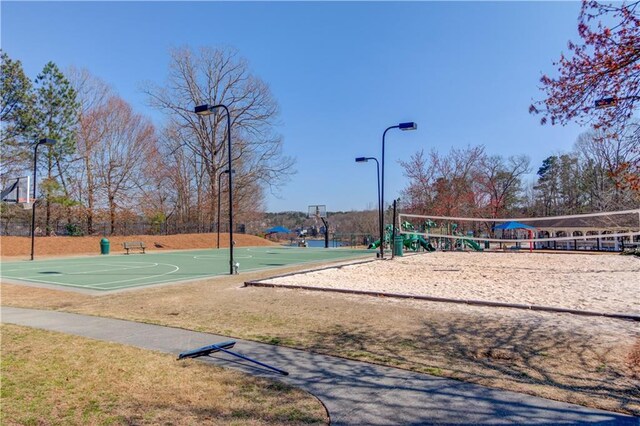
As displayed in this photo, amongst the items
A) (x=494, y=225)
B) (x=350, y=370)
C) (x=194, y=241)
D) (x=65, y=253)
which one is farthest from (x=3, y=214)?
(x=494, y=225)

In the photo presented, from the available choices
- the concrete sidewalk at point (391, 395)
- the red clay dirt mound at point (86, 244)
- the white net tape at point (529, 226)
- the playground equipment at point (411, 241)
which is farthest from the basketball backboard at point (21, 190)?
the white net tape at point (529, 226)

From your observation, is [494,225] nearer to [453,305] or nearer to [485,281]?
[485,281]

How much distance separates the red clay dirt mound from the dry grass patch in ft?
94.5

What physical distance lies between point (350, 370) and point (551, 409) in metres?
2.07

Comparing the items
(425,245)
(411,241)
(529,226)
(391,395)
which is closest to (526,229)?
(529,226)

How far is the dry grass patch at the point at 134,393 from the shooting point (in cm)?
352

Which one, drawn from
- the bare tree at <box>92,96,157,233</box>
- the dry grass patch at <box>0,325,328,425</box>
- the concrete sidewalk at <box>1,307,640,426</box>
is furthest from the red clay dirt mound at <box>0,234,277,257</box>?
the concrete sidewalk at <box>1,307,640,426</box>

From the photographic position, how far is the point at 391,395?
4.07 meters

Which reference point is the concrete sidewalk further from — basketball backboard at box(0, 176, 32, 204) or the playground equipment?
the playground equipment

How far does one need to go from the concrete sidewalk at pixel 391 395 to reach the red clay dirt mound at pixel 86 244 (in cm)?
2905

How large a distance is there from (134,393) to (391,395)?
8.36 ft

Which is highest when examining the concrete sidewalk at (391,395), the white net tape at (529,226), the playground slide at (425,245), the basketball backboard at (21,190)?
the basketball backboard at (21,190)

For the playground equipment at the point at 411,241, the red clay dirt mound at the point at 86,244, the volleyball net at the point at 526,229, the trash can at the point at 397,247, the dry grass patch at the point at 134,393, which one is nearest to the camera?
the dry grass patch at the point at 134,393

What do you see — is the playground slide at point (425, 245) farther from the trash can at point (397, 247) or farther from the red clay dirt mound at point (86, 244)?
the red clay dirt mound at point (86, 244)
